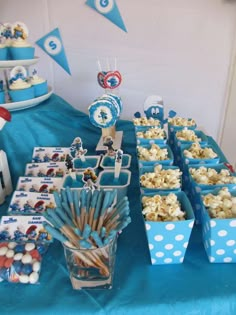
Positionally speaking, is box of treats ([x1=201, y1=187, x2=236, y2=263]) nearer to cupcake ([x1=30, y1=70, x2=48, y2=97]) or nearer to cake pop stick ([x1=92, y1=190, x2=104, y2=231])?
cake pop stick ([x1=92, y1=190, x2=104, y2=231])

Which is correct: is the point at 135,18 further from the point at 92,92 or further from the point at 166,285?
the point at 166,285

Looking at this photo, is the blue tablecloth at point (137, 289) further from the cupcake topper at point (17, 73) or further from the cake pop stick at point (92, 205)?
the cupcake topper at point (17, 73)

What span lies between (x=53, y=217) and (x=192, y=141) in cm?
55

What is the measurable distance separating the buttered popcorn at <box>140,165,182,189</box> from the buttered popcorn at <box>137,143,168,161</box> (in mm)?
88

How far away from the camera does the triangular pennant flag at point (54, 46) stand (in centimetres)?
161

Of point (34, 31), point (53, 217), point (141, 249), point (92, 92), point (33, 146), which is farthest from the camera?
point (92, 92)

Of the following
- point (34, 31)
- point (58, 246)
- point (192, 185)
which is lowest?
point (58, 246)

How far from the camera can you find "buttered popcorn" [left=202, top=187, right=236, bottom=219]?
57 cm

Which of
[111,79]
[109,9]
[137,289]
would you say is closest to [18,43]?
[111,79]

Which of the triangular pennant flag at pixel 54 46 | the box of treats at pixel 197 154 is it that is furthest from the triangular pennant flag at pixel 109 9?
the box of treats at pixel 197 154

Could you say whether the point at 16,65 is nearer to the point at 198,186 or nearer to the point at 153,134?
the point at 153,134

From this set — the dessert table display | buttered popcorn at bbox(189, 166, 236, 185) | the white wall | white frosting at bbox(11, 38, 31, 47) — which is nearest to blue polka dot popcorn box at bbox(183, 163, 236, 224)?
buttered popcorn at bbox(189, 166, 236, 185)

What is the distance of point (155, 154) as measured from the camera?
2.61ft

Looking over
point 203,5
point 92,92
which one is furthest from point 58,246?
point 203,5
